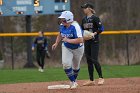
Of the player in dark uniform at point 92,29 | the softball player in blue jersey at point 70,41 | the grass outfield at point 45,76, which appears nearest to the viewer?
the softball player in blue jersey at point 70,41

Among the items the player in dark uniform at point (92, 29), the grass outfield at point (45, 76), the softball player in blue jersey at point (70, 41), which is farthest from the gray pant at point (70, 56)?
the grass outfield at point (45, 76)

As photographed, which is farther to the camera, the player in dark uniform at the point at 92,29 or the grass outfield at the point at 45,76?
the grass outfield at the point at 45,76

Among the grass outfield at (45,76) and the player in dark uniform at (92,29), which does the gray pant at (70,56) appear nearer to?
the player in dark uniform at (92,29)

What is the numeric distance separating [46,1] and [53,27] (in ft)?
17.3

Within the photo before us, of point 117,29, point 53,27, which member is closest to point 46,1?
point 53,27

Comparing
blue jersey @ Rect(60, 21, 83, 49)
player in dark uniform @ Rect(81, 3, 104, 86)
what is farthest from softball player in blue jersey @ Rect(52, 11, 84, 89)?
player in dark uniform @ Rect(81, 3, 104, 86)

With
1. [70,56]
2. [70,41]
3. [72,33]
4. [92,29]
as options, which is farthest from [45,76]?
[70,41]

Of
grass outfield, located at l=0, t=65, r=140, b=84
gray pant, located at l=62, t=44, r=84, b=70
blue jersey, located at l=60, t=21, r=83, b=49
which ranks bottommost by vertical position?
grass outfield, located at l=0, t=65, r=140, b=84


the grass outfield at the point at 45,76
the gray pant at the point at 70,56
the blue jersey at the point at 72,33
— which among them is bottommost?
the grass outfield at the point at 45,76

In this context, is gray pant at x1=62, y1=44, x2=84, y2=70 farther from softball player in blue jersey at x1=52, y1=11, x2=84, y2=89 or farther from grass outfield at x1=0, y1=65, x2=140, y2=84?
grass outfield at x1=0, y1=65, x2=140, y2=84

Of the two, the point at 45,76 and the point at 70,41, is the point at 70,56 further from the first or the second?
the point at 45,76

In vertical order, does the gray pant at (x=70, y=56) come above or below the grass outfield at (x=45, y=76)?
above

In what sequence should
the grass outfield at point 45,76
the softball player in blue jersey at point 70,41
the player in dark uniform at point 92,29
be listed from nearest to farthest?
the softball player in blue jersey at point 70,41
the player in dark uniform at point 92,29
the grass outfield at point 45,76

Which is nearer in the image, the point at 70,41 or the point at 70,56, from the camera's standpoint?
the point at 70,41
